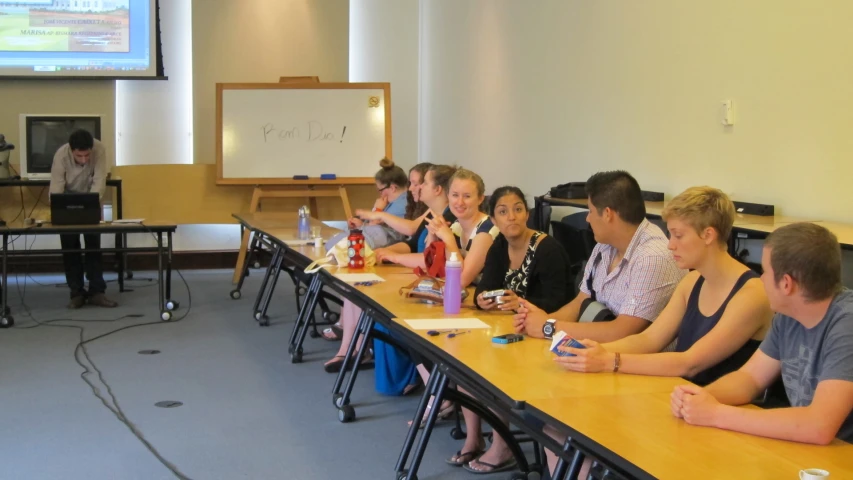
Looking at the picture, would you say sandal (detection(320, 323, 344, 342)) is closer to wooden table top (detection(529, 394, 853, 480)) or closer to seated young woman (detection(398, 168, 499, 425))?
seated young woman (detection(398, 168, 499, 425))

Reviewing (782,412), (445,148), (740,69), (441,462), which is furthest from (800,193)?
→ (445,148)

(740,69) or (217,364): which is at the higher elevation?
(740,69)

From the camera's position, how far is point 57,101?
8.02 m

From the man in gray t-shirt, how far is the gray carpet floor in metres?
1.43

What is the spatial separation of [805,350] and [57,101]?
7.71 meters

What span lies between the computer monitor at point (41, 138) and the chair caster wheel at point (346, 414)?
495cm

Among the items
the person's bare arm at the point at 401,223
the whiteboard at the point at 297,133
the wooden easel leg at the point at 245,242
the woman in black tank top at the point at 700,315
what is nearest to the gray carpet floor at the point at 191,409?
the person's bare arm at the point at 401,223

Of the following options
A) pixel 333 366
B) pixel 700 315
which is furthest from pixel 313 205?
pixel 700 315

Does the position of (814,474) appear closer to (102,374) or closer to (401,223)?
(401,223)

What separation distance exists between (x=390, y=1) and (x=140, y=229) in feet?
13.7

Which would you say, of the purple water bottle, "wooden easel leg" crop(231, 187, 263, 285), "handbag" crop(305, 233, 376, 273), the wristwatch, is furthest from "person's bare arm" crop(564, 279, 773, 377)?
"wooden easel leg" crop(231, 187, 263, 285)

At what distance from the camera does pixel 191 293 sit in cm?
711

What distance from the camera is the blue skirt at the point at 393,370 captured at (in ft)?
13.4

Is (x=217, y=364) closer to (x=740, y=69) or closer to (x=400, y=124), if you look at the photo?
(x=740, y=69)
